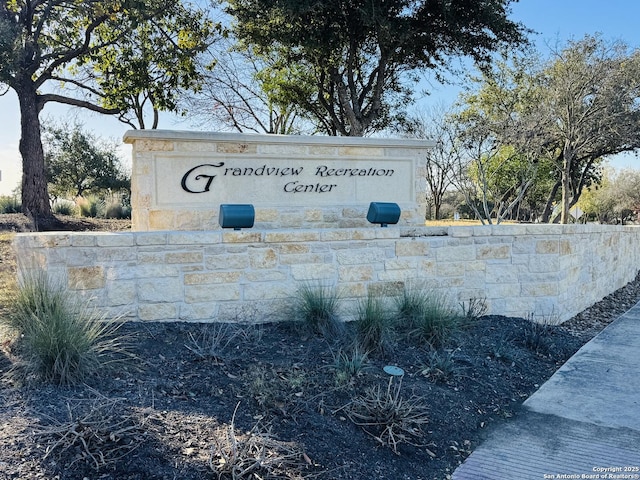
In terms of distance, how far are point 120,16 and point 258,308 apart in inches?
476

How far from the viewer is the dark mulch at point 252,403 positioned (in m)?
2.65

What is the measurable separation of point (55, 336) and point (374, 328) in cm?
270

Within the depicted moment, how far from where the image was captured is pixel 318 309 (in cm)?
Answer: 500

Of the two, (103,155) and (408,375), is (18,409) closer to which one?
(408,375)

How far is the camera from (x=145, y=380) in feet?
11.6

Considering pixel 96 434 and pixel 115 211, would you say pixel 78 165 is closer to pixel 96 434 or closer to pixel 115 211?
pixel 115 211

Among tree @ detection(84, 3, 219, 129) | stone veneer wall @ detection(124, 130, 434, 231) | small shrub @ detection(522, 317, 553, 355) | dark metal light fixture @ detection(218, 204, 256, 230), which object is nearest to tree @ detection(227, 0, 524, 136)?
tree @ detection(84, 3, 219, 129)

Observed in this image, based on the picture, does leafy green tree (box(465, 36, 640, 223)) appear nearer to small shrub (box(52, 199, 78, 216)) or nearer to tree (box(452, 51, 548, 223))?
tree (box(452, 51, 548, 223))

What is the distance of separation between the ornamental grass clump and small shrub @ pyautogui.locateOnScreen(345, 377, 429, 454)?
1838mm

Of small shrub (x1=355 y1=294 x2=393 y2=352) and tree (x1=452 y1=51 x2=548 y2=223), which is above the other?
tree (x1=452 y1=51 x2=548 y2=223)

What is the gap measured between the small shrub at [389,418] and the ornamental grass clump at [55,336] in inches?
72.3

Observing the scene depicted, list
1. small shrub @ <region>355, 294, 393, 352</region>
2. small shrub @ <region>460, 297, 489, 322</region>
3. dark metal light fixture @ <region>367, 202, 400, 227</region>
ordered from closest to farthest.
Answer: small shrub @ <region>355, 294, 393, 352</region>, small shrub @ <region>460, 297, 489, 322</region>, dark metal light fixture @ <region>367, 202, 400, 227</region>

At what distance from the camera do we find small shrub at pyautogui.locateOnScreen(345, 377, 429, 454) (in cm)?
326

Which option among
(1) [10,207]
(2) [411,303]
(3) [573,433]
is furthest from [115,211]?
(3) [573,433]
